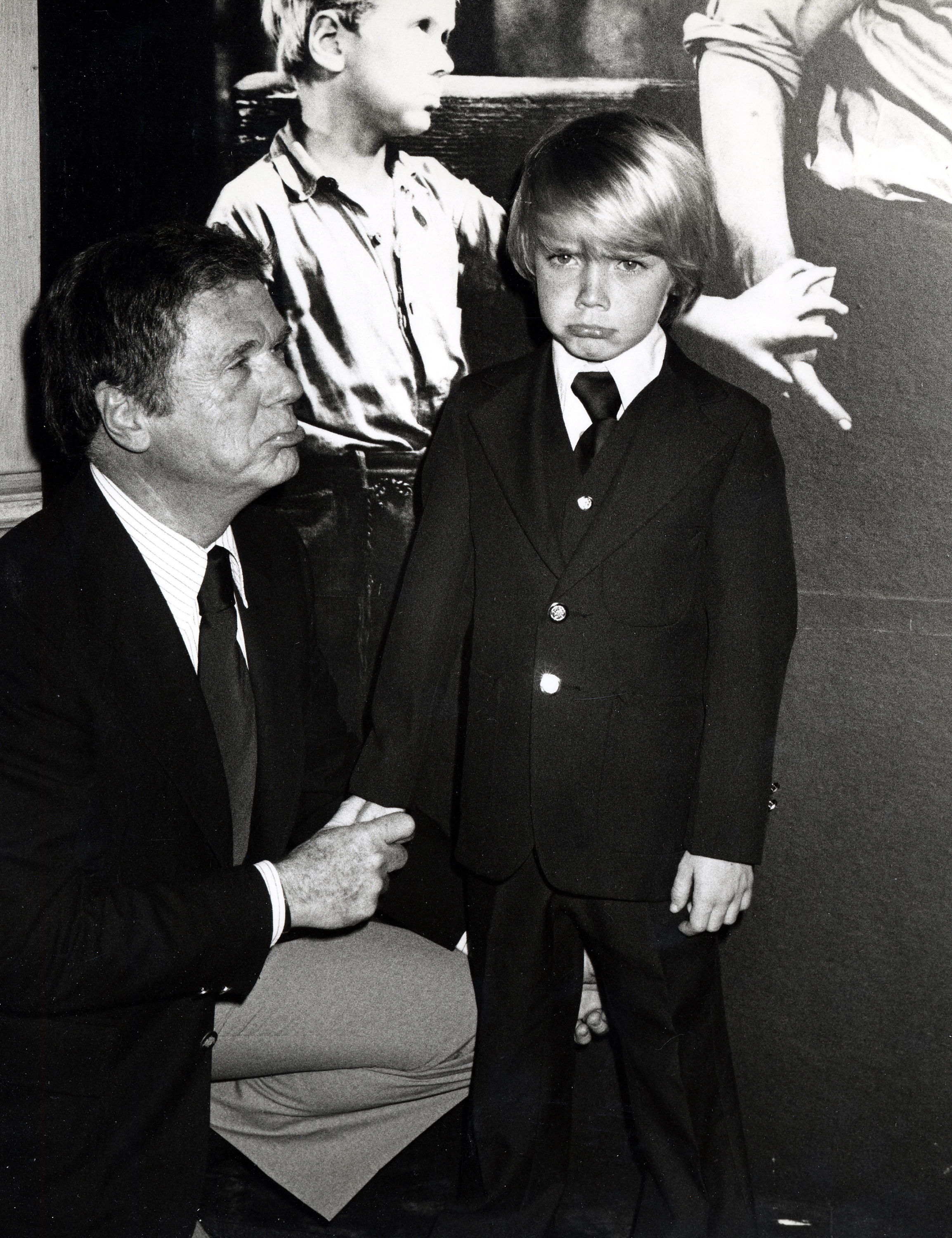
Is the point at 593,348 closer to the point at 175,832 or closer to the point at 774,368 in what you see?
the point at 774,368

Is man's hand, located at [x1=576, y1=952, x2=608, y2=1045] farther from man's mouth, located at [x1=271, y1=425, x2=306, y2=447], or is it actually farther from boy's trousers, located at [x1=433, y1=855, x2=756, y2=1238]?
man's mouth, located at [x1=271, y1=425, x2=306, y2=447]

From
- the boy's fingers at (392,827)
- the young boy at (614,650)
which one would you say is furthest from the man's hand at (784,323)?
the boy's fingers at (392,827)

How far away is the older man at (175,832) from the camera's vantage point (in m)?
1.75

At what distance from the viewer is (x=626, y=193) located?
1.76m

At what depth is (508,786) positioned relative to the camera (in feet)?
6.37

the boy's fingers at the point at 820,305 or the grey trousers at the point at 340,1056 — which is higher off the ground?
the boy's fingers at the point at 820,305

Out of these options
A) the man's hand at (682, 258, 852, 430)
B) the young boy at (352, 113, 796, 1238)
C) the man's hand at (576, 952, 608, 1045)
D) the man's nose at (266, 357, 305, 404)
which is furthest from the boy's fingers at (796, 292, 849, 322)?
the man's hand at (576, 952, 608, 1045)

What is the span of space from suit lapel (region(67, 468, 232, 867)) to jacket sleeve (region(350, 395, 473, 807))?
0.25 meters

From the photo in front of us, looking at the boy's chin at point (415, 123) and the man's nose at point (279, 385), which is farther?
the boy's chin at point (415, 123)

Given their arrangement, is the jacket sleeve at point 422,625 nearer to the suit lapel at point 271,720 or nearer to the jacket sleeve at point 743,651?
the suit lapel at point 271,720

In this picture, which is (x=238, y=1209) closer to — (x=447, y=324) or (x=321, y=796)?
(x=321, y=796)

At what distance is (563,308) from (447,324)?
0.50 metres

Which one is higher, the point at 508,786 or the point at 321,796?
the point at 508,786

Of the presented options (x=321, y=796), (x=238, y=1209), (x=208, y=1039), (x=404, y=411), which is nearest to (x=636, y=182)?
(x=404, y=411)
